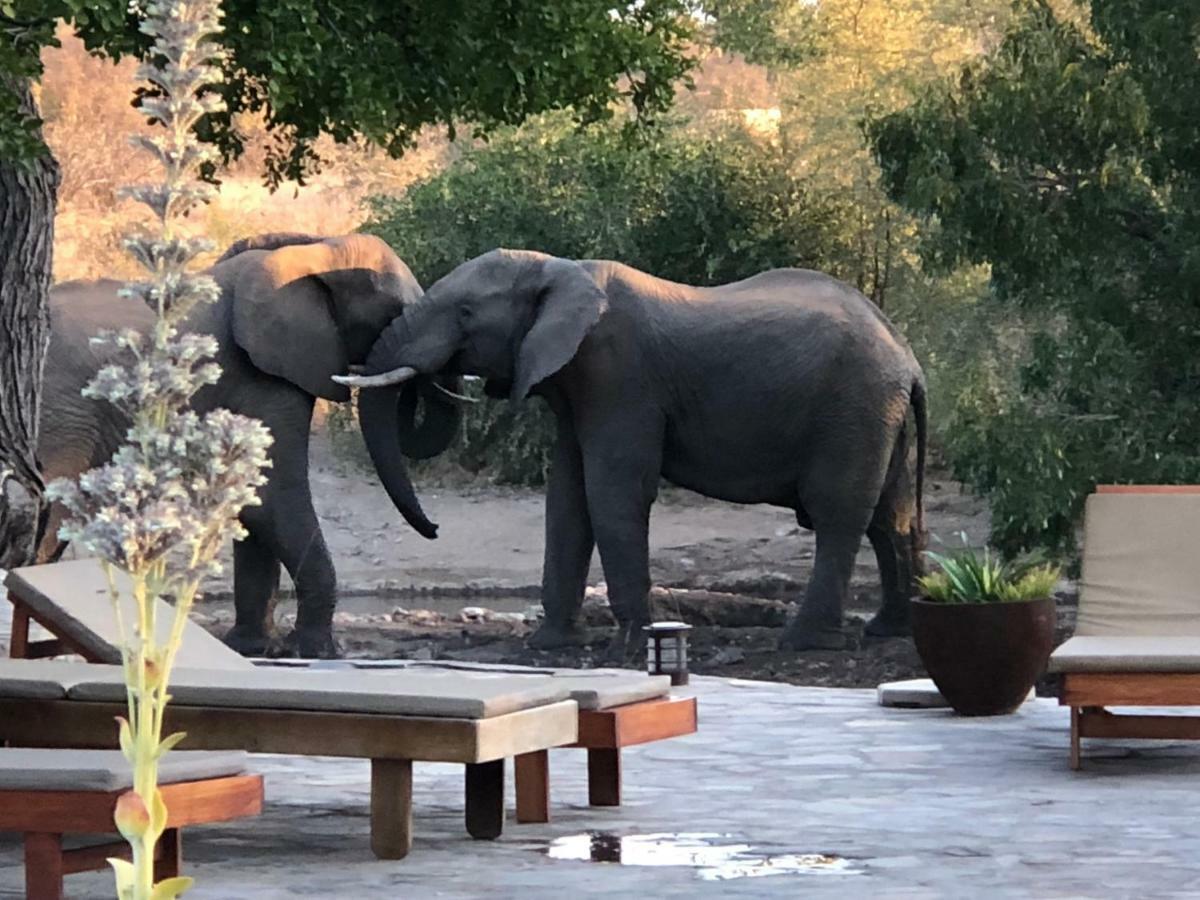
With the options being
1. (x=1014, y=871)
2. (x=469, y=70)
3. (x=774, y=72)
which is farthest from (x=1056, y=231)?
(x=774, y=72)

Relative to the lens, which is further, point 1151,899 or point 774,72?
point 774,72

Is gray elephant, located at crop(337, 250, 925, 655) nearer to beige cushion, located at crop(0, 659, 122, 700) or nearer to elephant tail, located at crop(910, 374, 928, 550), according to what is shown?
elephant tail, located at crop(910, 374, 928, 550)

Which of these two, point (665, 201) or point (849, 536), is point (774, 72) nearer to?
point (665, 201)

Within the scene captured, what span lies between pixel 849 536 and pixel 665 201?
35.4 ft

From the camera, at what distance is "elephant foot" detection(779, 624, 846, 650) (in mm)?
13102

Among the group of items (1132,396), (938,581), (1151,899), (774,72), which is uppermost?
(774,72)

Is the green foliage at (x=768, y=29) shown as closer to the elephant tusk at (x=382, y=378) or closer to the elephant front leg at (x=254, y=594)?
the elephant tusk at (x=382, y=378)

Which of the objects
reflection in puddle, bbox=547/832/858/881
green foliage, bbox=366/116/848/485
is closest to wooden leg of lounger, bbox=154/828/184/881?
reflection in puddle, bbox=547/832/858/881

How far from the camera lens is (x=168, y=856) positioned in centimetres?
540

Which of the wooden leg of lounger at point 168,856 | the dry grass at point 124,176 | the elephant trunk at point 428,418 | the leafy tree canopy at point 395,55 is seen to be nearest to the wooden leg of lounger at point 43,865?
the wooden leg of lounger at point 168,856

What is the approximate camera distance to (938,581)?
9375mm

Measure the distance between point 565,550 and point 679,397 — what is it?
1064 millimetres

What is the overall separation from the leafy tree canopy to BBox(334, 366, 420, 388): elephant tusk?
3030mm

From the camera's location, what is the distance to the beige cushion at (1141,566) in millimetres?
8508
